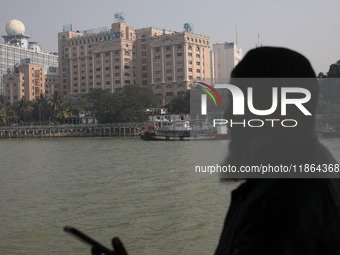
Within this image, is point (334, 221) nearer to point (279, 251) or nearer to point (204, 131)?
point (279, 251)

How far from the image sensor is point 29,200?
48.4 ft

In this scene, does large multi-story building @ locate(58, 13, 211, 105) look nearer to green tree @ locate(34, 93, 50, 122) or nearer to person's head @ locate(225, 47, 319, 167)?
green tree @ locate(34, 93, 50, 122)

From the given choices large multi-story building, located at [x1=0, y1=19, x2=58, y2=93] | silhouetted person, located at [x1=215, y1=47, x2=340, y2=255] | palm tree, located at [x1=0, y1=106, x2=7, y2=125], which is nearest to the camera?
silhouetted person, located at [x1=215, y1=47, x2=340, y2=255]

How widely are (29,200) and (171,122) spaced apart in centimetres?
4669

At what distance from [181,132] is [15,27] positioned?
103 m

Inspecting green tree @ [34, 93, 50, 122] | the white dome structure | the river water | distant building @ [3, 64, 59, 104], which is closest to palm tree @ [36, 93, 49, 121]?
green tree @ [34, 93, 50, 122]

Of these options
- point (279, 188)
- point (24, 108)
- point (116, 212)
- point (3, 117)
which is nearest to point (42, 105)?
point (24, 108)

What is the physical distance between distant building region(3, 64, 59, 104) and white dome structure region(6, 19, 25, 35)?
76.9ft

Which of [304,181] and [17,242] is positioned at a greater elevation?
[304,181]

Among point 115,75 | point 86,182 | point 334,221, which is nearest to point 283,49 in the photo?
point 334,221

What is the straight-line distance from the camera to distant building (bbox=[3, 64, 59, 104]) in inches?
4727

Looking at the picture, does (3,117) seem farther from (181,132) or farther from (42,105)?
(181,132)

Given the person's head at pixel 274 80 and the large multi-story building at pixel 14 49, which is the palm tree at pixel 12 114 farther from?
the person's head at pixel 274 80

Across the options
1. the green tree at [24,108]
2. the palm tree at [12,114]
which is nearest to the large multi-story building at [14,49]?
the palm tree at [12,114]
